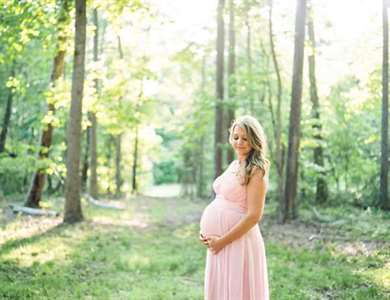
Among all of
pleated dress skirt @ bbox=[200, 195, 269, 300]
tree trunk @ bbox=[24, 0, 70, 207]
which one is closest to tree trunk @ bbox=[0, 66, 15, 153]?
tree trunk @ bbox=[24, 0, 70, 207]

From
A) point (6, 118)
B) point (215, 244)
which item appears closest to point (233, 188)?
point (215, 244)

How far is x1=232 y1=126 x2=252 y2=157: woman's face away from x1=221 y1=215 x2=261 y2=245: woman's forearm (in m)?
0.51

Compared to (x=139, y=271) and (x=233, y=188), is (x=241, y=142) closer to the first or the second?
(x=233, y=188)

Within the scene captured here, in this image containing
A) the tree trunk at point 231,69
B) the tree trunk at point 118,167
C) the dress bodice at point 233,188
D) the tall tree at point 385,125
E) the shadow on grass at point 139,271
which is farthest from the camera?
the tree trunk at point 118,167

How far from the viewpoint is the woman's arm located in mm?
3949

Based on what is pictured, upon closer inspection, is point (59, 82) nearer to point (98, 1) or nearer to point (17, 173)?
point (98, 1)

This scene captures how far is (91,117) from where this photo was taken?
22109 millimetres

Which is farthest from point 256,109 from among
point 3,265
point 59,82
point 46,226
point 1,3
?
point 3,265

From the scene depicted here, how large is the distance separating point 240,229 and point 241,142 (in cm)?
69

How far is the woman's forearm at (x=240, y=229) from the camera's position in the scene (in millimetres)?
4008

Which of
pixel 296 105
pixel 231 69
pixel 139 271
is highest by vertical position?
pixel 231 69

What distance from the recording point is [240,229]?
4.04m

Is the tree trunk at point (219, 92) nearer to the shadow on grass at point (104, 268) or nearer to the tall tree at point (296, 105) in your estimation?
the tall tree at point (296, 105)

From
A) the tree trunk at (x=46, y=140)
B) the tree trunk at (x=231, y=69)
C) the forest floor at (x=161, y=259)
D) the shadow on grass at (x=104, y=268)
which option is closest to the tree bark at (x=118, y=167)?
the tree trunk at (x=231, y=69)
